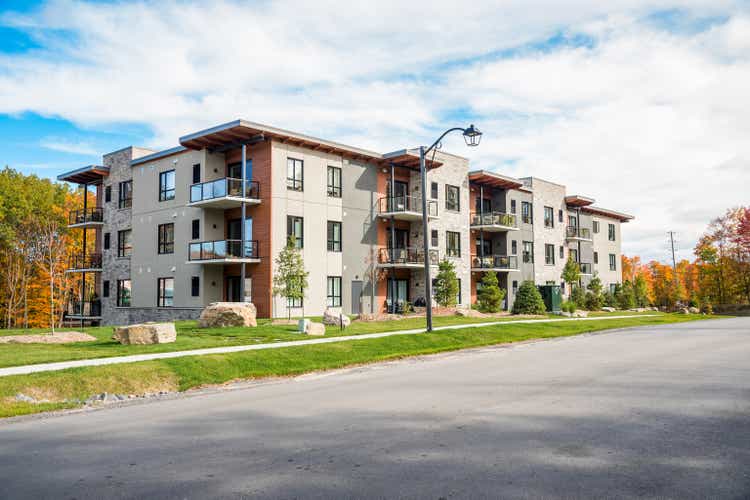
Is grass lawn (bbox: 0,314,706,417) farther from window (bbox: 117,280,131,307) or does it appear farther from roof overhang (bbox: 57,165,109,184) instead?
roof overhang (bbox: 57,165,109,184)

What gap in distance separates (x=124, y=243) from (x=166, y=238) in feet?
16.6

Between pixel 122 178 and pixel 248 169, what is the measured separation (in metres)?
11.7

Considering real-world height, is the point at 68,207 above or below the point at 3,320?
above

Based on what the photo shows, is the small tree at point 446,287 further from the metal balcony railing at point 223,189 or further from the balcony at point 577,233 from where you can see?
the balcony at point 577,233

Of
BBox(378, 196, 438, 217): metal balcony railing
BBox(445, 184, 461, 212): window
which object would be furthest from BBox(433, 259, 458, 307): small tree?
BBox(445, 184, 461, 212): window

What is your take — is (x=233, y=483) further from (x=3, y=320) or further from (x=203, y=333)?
(x=3, y=320)

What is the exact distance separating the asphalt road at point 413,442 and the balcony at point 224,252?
20102 millimetres

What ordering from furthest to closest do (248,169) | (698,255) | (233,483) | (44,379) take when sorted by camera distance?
1. (698,255)
2. (248,169)
3. (44,379)
4. (233,483)

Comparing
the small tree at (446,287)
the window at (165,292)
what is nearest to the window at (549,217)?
the small tree at (446,287)

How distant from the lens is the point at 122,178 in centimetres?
3900

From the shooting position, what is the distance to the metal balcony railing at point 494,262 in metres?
44.9

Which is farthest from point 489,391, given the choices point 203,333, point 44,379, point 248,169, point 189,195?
point 189,195

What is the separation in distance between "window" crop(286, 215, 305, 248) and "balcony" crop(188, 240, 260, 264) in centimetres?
196

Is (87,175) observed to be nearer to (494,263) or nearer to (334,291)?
(334,291)
